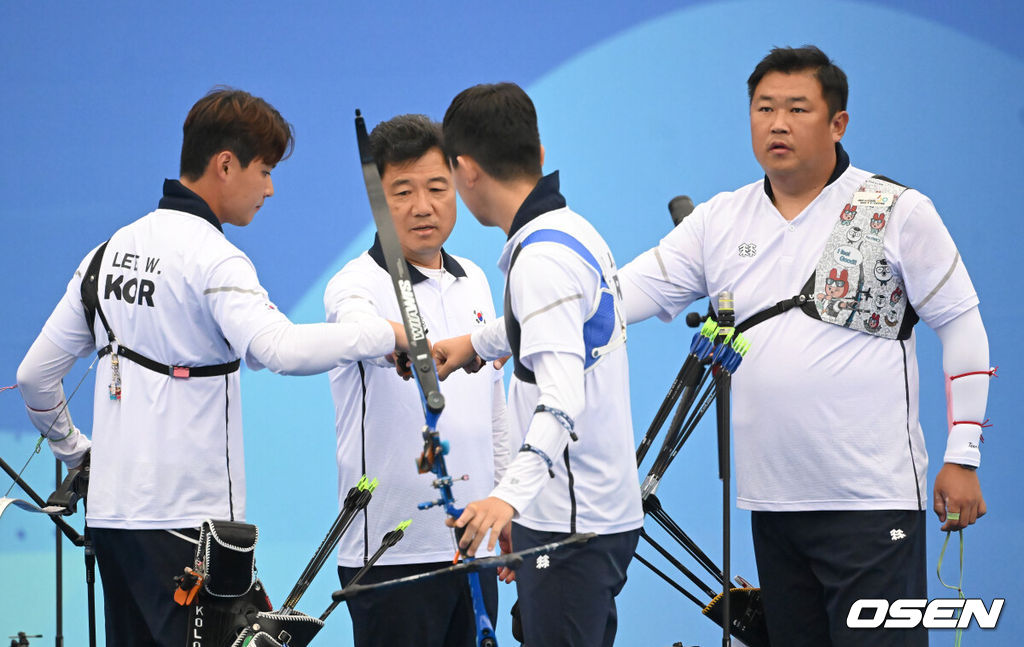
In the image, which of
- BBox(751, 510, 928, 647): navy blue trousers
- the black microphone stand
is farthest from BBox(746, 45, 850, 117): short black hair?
BBox(751, 510, 928, 647): navy blue trousers

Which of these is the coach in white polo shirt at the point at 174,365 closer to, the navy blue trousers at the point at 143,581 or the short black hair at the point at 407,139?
the navy blue trousers at the point at 143,581

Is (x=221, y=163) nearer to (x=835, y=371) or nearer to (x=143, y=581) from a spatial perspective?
(x=143, y=581)

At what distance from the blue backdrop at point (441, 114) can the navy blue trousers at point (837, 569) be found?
2087 millimetres

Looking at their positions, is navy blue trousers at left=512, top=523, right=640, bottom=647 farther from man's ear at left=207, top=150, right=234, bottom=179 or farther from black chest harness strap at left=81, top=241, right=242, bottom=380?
man's ear at left=207, top=150, right=234, bottom=179

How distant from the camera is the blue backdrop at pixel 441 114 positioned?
4.43 meters

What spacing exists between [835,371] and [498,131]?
93 centimetres

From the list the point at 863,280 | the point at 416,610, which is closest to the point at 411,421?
the point at 416,610

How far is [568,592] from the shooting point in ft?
6.33

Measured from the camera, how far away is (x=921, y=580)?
7.79 feet

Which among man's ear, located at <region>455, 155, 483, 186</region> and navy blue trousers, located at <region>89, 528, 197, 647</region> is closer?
man's ear, located at <region>455, 155, 483, 186</region>

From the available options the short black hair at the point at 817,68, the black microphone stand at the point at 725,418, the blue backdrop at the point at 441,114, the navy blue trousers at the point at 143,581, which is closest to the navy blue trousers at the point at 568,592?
the black microphone stand at the point at 725,418

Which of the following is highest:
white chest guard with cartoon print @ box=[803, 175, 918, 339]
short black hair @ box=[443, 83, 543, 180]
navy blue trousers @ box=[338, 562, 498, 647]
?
short black hair @ box=[443, 83, 543, 180]

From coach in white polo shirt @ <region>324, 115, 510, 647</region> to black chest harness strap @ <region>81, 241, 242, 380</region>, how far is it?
0.31 meters

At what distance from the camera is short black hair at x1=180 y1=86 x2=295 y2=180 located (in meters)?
2.38
